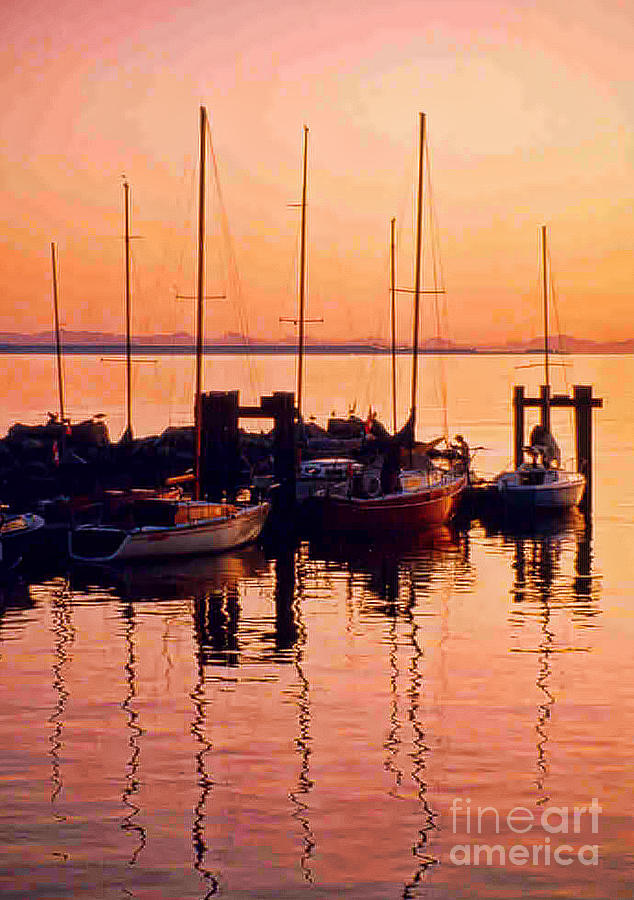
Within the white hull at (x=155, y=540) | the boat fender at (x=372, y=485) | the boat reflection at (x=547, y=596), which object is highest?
the boat fender at (x=372, y=485)

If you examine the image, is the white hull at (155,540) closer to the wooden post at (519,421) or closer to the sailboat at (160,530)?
the sailboat at (160,530)

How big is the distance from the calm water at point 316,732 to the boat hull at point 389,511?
17.7 feet

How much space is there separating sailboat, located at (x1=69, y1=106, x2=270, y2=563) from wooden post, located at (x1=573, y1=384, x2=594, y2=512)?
20.0 metres

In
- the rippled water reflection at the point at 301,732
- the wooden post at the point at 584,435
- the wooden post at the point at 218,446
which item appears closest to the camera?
the rippled water reflection at the point at 301,732

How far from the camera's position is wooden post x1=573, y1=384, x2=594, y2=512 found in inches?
2557

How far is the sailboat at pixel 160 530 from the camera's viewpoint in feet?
149

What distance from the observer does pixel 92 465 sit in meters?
68.3

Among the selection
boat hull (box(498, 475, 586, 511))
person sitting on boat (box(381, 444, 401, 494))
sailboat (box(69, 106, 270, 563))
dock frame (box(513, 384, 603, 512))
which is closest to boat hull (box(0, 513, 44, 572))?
sailboat (box(69, 106, 270, 563))

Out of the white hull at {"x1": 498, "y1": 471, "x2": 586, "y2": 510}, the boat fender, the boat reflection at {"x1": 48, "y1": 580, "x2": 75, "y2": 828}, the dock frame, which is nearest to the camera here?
the boat reflection at {"x1": 48, "y1": 580, "x2": 75, "y2": 828}

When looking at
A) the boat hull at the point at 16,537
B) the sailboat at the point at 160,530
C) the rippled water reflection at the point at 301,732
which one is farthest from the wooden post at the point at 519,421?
the boat hull at the point at 16,537

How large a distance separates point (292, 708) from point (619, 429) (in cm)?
11263

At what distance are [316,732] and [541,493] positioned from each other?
35512 mm

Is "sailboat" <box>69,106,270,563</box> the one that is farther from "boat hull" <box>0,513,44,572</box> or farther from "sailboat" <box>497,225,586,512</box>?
"sailboat" <box>497,225,586,512</box>

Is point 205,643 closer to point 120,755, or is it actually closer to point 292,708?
point 292,708
